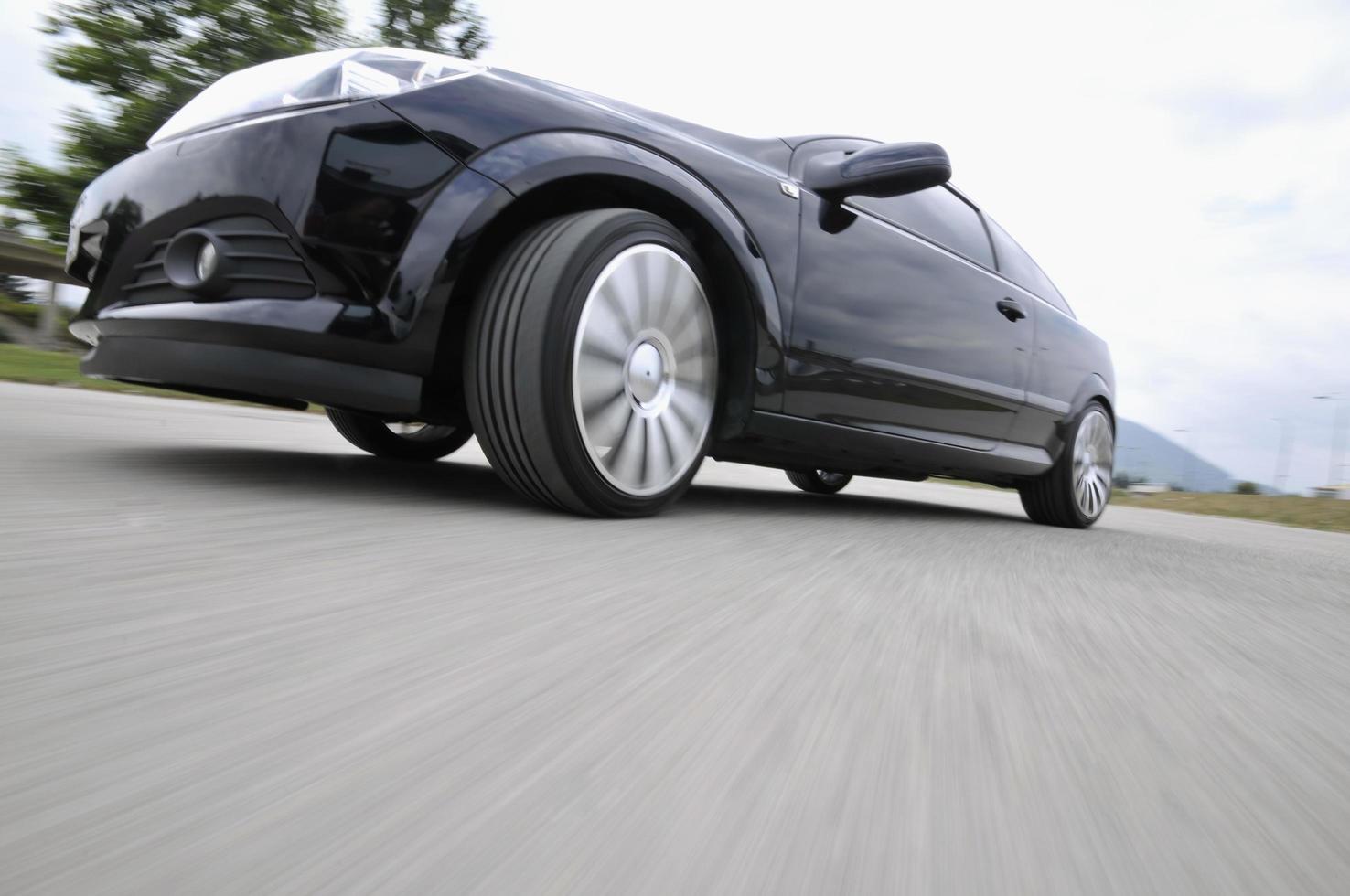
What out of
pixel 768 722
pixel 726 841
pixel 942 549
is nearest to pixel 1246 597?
pixel 942 549

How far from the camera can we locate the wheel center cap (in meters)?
2.93

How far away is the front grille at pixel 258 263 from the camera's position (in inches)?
98.9

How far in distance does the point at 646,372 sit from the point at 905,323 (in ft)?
4.76

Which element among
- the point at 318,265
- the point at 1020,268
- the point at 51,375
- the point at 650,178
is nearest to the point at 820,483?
the point at 1020,268

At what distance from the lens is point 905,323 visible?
13.1 feet

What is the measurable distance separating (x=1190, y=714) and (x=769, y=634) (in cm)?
68

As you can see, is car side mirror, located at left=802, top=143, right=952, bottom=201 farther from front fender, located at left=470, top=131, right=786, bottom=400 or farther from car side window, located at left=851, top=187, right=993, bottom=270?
front fender, located at left=470, top=131, right=786, bottom=400

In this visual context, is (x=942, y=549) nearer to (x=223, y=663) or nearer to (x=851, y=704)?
(x=851, y=704)

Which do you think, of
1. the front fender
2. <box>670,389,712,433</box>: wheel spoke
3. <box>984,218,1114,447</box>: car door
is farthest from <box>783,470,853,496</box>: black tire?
<box>670,389,712,433</box>: wheel spoke

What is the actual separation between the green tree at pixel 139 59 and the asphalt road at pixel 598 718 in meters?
17.9

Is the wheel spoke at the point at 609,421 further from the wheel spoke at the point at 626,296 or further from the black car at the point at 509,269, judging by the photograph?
the wheel spoke at the point at 626,296

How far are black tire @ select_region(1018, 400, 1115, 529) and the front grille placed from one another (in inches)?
171

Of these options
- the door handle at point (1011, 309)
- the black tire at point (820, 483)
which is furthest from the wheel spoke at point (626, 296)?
the black tire at point (820, 483)

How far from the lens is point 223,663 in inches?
49.5
